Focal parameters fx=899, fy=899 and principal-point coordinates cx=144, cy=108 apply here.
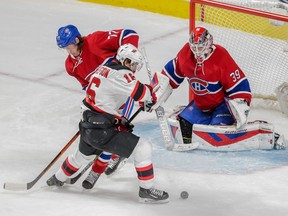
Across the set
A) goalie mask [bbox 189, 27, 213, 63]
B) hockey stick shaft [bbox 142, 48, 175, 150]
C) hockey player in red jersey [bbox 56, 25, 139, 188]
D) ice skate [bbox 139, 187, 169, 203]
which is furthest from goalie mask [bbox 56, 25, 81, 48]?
ice skate [bbox 139, 187, 169, 203]

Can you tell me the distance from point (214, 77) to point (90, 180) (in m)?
0.86

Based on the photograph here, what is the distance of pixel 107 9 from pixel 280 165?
2978 millimetres

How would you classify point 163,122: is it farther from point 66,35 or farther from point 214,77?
point 66,35

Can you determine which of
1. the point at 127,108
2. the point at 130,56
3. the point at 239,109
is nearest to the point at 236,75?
the point at 239,109

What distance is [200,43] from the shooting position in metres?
4.43

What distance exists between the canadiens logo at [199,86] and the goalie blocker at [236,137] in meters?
0.18

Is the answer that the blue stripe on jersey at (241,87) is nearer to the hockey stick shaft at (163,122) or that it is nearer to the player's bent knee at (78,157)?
the hockey stick shaft at (163,122)

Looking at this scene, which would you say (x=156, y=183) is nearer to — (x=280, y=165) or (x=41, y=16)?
(x=280, y=165)

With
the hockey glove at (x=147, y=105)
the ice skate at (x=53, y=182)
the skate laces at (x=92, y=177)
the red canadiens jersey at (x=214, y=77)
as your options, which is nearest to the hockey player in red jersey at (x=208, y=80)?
the red canadiens jersey at (x=214, y=77)

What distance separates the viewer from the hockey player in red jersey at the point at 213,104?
4.52 m

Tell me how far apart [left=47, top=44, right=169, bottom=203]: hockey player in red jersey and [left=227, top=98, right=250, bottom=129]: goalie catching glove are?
0.63 metres

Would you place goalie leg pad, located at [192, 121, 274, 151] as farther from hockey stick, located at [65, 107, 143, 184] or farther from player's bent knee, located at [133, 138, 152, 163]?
player's bent knee, located at [133, 138, 152, 163]

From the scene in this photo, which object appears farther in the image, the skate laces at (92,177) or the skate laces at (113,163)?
the skate laces at (113,163)

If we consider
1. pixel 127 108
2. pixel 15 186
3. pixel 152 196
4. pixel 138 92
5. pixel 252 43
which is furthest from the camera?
pixel 252 43
